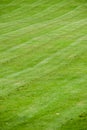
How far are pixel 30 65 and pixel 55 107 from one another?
267 inches

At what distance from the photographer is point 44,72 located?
766 inches

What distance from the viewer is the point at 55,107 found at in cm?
1461

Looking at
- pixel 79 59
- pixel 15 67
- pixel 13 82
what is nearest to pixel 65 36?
pixel 79 59

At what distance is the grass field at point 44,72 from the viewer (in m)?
13.7

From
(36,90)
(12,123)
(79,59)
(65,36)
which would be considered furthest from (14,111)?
(65,36)

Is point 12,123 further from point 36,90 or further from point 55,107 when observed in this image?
point 36,90

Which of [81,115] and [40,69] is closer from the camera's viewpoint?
[81,115]

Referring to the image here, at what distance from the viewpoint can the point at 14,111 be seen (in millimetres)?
14492

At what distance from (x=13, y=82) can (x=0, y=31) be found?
47.2 ft

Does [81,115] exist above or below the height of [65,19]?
above

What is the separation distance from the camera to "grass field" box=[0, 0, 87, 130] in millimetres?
13688

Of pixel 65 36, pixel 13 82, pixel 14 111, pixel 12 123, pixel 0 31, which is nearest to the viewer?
pixel 12 123

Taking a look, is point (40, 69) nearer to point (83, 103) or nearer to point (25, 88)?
point (25, 88)

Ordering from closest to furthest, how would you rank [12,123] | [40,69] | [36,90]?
[12,123], [36,90], [40,69]
